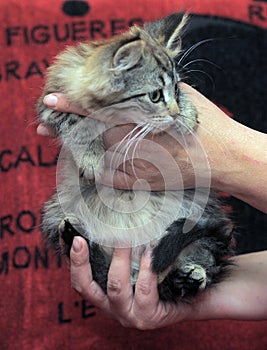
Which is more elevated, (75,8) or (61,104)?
(75,8)

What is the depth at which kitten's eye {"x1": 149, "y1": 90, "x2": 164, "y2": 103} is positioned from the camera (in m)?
1.28

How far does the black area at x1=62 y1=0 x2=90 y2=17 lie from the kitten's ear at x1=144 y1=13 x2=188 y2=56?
512 millimetres

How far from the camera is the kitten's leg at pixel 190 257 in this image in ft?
4.43

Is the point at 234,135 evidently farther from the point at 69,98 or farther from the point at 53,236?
the point at 53,236

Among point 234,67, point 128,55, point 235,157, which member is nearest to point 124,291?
point 235,157

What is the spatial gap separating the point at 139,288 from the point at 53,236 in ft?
1.00

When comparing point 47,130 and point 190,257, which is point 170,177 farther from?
point 47,130

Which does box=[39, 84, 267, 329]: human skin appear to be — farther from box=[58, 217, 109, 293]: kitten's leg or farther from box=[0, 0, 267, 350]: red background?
box=[0, 0, 267, 350]: red background

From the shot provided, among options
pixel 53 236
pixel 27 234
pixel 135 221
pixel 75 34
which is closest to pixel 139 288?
pixel 135 221

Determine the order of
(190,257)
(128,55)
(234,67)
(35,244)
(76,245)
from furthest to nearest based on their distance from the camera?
1. (234,67)
2. (35,244)
3. (190,257)
4. (76,245)
5. (128,55)

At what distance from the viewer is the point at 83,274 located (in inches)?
54.9

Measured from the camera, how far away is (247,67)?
1.98 metres

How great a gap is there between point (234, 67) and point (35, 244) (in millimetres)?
903

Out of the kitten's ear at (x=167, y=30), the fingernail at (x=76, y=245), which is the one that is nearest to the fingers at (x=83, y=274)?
the fingernail at (x=76, y=245)
